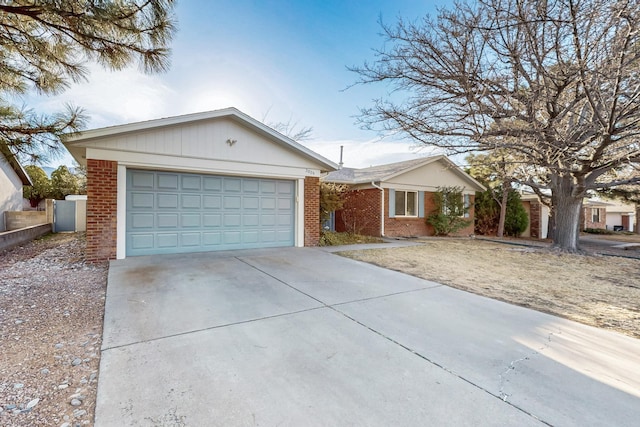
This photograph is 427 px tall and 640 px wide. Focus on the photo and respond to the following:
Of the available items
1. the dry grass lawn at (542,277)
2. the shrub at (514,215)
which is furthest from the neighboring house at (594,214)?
the dry grass lawn at (542,277)

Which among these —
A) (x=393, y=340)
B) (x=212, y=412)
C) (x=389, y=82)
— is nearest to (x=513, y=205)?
(x=389, y=82)

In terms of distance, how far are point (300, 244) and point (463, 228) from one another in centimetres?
1029

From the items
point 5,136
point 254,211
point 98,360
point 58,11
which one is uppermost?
point 58,11

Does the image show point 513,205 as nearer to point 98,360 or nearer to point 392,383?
point 392,383

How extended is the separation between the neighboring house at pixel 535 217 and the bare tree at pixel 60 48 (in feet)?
71.1

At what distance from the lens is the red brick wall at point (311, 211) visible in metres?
9.57

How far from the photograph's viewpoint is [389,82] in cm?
890

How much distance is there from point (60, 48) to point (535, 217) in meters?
23.7

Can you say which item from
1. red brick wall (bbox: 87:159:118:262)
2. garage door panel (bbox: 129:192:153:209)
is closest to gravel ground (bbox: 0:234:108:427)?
red brick wall (bbox: 87:159:118:262)

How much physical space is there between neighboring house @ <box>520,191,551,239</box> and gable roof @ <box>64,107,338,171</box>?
16325mm

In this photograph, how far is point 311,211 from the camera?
966 cm

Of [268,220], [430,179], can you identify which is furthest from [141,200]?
[430,179]

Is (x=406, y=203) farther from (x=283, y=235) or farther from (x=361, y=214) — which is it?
(x=283, y=235)

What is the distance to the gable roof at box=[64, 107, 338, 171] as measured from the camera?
6.41 m
